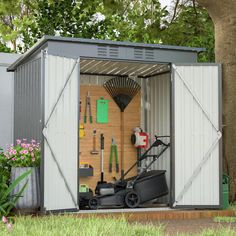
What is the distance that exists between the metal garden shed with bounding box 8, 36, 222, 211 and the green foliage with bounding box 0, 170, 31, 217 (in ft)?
1.05

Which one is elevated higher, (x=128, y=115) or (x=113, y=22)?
(x=113, y=22)

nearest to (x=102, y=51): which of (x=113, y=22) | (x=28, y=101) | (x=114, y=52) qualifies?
(x=114, y=52)

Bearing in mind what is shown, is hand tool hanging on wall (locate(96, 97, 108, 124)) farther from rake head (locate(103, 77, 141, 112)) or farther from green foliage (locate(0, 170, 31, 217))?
green foliage (locate(0, 170, 31, 217))

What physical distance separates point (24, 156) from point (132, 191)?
1.84m

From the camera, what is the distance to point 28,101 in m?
9.51

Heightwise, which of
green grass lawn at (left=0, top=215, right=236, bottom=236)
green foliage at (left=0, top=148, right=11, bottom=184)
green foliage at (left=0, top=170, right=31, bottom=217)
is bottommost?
green grass lawn at (left=0, top=215, right=236, bottom=236)

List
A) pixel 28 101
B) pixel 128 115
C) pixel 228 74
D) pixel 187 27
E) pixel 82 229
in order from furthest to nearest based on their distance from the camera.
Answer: pixel 187 27 → pixel 128 115 → pixel 228 74 → pixel 28 101 → pixel 82 229

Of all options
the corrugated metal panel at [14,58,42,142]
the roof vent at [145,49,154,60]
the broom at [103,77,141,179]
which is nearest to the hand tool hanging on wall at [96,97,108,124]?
the broom at [103,77,141,179]

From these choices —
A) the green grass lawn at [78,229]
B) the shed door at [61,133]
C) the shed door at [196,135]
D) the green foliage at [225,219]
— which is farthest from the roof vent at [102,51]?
the green grass lawn at [78,229]

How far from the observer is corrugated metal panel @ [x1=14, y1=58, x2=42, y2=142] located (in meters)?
8.84

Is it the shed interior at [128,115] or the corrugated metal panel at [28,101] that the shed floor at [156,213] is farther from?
the corrugated metal panel at [28,101]

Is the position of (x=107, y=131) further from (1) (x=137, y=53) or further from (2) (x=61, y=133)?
(2) (x=61, y=133)

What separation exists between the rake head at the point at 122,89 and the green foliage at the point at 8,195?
10.3ft

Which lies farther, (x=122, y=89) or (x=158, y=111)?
(x=122, y=89)
